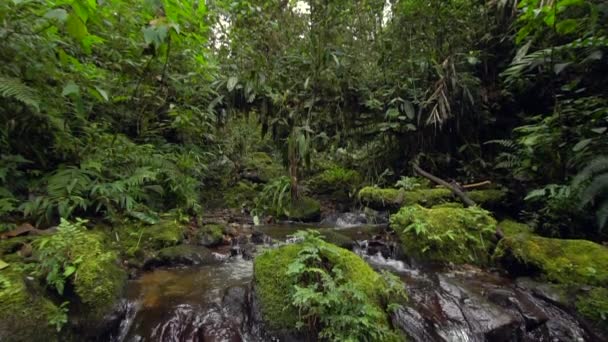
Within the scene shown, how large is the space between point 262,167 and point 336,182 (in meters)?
2.58

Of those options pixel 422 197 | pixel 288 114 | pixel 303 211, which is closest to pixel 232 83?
pixel 288 114

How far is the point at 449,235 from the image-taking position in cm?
408

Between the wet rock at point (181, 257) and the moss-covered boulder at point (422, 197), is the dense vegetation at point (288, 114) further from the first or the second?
the wet rock at point (181, 257)

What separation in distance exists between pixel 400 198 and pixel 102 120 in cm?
525

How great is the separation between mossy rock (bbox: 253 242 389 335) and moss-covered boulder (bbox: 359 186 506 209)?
3.00m

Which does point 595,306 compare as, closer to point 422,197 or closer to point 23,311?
point 422,197

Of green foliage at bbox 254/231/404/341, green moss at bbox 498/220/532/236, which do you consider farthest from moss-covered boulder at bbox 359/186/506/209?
green foliage at bbox 254/231/404/341

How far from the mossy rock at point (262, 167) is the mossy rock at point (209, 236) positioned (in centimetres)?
431

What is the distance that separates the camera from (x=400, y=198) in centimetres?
575

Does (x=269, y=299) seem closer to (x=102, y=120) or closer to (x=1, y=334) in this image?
(x=1, y=334)

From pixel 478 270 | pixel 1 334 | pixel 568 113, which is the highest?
pixel 568 113

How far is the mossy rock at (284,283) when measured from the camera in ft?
8.41

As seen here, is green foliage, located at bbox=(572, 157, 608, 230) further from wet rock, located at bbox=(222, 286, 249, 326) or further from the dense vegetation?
wet rock, located at bbox=(222, 286, 249, 326)

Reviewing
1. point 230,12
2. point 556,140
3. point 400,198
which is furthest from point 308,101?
point 556,140
